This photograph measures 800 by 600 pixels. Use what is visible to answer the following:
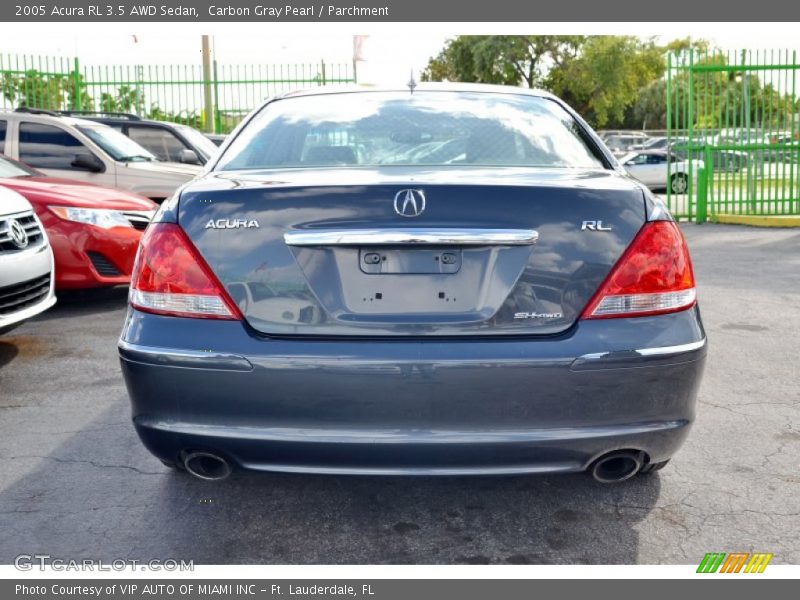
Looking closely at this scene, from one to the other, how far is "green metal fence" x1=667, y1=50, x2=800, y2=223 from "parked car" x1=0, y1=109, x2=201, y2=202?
319 inches

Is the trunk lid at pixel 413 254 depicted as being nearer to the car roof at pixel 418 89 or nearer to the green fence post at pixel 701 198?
the car roof at pixel 418 89

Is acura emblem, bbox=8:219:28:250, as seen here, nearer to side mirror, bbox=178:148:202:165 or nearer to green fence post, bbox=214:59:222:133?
side mirror, bbox=178:148:202:165

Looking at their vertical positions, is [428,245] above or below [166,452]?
above

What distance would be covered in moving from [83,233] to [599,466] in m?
5.32

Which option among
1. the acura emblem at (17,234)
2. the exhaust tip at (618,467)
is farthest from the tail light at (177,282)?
the acura emblem at (17,234)

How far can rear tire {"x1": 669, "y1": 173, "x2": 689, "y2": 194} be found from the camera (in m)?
16.1

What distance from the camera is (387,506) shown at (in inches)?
136

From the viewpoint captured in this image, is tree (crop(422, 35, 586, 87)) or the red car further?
tree (crop(422, 35, 586, 87))

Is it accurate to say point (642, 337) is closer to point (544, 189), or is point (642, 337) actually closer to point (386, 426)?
point (544, 189)

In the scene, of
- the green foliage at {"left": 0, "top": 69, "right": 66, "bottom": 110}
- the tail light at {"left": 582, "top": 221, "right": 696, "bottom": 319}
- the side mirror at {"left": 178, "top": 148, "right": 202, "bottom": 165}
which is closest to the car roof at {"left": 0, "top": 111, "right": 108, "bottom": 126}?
the side mirror at {"left": 178, "top": 148, "right": 202, "bottom": 165}

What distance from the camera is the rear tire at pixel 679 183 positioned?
16094 mm

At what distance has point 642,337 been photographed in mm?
2836

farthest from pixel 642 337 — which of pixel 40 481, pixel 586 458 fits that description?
pixel 40 481
